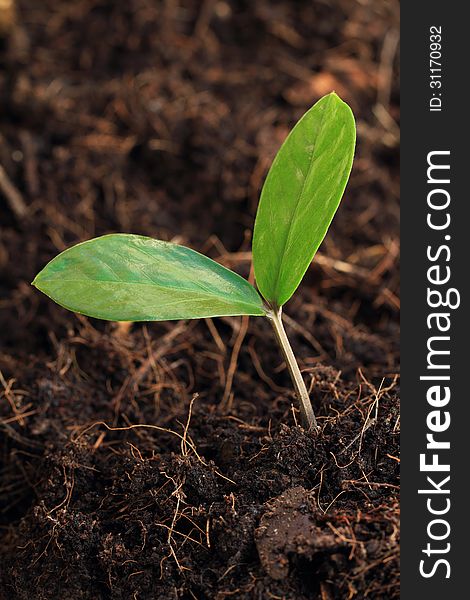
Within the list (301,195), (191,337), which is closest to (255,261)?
(301,195)

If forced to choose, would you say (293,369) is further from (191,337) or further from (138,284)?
(191,337)

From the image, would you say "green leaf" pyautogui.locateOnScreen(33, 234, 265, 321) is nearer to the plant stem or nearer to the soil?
the plant stem

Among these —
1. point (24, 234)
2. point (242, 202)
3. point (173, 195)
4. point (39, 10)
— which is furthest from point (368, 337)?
point (39, 10)

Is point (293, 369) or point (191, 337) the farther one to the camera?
point (191, 337)

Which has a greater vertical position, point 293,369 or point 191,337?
point 191,337

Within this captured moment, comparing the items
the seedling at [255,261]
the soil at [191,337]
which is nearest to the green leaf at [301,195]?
the seedling at [255,261]

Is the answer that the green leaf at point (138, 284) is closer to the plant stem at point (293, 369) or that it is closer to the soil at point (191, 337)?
the plant stem at point (293, 369)

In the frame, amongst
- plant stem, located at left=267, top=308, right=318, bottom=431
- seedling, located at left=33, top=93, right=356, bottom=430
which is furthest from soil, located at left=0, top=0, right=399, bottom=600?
seedling, located at left=33, top=93, right=356, bottom=430
